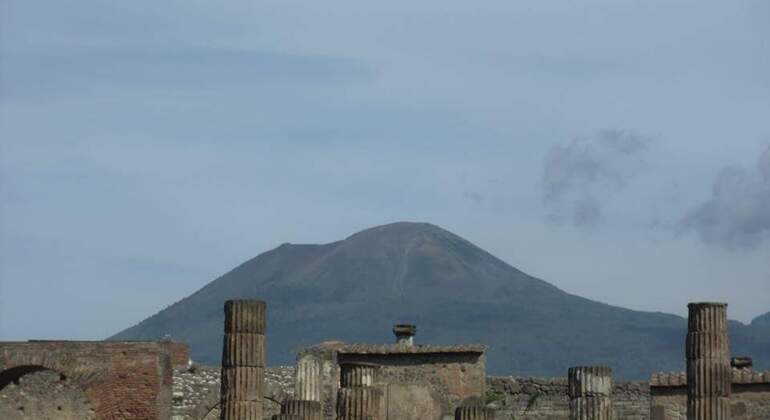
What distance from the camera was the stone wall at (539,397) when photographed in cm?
3841

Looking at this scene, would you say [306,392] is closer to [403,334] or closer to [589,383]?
[403,334]

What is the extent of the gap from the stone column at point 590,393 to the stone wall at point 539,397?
928cm

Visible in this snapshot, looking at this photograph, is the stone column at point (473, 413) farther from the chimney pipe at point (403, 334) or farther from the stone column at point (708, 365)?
the chimney pipe at point (403, 334)

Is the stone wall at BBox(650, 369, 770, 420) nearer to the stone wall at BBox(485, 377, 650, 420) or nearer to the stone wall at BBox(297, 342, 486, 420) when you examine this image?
the stone wall at BBox(485, 377, 650, 420)

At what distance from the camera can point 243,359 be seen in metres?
30.0

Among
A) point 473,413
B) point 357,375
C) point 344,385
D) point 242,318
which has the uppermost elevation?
point 242,318

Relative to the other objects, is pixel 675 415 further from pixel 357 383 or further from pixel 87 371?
pixel 87 371

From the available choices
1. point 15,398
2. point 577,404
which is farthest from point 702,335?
point 15,398

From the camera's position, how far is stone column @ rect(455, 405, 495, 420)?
1165 inches

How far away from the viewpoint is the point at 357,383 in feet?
101

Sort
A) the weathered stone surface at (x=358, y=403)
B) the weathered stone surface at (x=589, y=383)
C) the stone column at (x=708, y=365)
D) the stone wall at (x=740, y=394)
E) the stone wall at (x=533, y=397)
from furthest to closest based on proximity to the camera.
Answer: the stone wall at (x=533, y=397), the stone wall at (x=740, y=394), the weathered stone surface at (x=358, y=403), the stone column at (x=708, y=365), the weathered stone surface at (x=589, y=383)

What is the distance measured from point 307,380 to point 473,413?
5582 millimetres

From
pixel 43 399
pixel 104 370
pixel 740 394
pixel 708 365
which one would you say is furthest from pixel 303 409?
pixel 740 394

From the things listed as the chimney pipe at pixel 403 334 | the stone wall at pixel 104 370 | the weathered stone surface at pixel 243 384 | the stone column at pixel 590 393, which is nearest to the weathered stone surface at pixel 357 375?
the weathered stone surface at pixel 243 384
